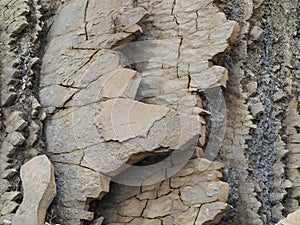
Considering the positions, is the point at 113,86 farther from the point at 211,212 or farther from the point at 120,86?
the point at 211,212

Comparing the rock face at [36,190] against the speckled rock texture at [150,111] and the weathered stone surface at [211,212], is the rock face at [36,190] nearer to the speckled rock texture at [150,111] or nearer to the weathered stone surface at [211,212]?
the speckled rock texture at [150,111]

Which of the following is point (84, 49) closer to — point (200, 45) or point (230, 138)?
point (200, 45)

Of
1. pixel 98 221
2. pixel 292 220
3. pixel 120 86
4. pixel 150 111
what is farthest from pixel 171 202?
pixel 292 220

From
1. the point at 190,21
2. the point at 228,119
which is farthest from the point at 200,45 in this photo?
the point at 228,119

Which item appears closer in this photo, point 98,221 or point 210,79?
point 98,221

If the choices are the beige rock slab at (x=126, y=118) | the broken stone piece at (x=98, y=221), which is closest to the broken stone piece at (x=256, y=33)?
the beige rock slab at (x=126, y=118)

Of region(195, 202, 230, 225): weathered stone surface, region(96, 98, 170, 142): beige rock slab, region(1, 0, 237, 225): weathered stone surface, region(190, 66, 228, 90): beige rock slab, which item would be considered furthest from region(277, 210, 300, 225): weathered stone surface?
region(190, 66, 228, 90): beige rock slab

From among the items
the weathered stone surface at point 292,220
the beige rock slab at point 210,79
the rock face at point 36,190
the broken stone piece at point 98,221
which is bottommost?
A: the broken stone piece at point 98,221

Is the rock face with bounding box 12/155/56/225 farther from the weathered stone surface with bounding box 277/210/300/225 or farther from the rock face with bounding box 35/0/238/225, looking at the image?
the weathered stone surface with bounding box 277/210/300/225
